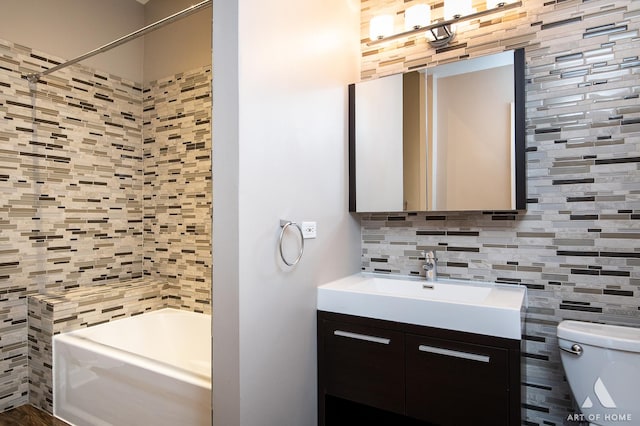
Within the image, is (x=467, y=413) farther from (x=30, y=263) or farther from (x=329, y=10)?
(x=30, y=263)

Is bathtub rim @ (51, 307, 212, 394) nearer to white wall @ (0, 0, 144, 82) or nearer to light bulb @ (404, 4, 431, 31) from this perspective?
white wall @ (0, 0, 144, 82)

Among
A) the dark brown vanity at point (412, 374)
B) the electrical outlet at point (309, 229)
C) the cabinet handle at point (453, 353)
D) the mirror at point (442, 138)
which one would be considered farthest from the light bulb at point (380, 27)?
the cabinet handle at point (453, 353)

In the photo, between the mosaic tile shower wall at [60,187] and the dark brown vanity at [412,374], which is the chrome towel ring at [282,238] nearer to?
the dark brown vanity at [412,374]

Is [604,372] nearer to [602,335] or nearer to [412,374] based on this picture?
[602,335]

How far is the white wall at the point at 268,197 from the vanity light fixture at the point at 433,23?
1.19 feet

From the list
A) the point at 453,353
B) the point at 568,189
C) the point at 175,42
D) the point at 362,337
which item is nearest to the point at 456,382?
the point at 453,353

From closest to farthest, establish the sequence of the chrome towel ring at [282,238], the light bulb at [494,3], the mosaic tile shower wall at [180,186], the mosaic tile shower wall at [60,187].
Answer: the chrome towel ring at [282,238] → the light bulb at [494,3] → the mosaic tile shower wall at [60,187] → the mosaic tile shower wall at [180,186]

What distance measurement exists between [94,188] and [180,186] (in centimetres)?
61

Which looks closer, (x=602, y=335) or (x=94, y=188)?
(x=602, y=335)

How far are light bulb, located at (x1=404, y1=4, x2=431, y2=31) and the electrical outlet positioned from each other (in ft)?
4.17

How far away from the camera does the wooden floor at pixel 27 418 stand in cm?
219

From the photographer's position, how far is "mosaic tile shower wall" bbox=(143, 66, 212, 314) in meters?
2.77

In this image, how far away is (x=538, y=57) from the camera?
1849 mm

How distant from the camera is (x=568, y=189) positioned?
69.4 inches
